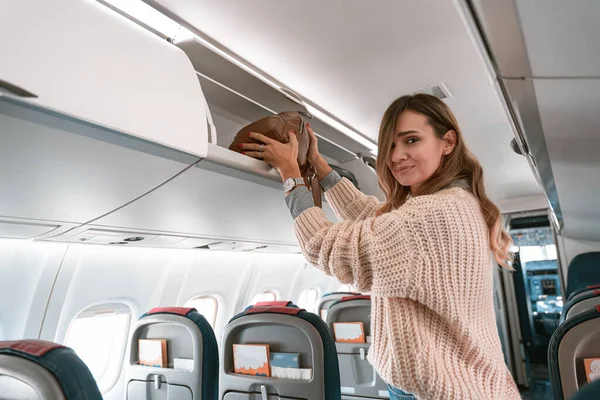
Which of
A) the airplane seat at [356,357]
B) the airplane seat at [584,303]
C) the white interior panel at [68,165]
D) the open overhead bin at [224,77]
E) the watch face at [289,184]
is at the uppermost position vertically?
the open overhead bin at [224,77]

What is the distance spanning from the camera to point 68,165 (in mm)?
1471

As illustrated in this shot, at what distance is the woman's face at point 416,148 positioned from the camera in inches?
66.2

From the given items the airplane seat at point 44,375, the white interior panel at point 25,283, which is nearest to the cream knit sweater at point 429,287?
the airplane seat at point 44,375

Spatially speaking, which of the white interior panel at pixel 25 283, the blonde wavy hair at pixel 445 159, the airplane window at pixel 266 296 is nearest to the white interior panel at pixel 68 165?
the blonde wavy hair at pixel 445 159

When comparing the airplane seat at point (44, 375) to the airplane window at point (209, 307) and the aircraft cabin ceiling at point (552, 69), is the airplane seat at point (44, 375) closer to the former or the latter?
the aircraft cabin ceiling at point (552, 69)

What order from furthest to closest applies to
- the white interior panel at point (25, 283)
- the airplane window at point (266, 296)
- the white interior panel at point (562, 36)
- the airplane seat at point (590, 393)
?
the airplane window at point (266, 296) → the white interior panel at point (25, 283) → the white interior panel at point (562, 36) → the airplane seat at point (590, 393)

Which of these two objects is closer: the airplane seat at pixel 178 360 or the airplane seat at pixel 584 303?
the airplane seat at pixel 178 360

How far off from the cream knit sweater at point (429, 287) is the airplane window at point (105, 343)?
278 cm

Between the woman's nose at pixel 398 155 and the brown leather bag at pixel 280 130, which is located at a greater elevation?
the brown leather bag at pixel 280 130

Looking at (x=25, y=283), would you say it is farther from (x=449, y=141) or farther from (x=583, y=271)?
(x=583, y=271)

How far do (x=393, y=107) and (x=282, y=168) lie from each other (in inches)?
21.8

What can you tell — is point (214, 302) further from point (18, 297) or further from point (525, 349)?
point (525, 349)

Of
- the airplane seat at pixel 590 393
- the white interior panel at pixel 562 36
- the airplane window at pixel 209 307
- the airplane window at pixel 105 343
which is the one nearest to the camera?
the airplane seat at pixel 590 393

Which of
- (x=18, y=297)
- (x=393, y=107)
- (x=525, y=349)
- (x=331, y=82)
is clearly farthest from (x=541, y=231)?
(x=18, y=297)
